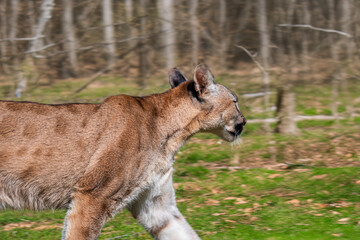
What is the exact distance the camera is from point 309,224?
825cm

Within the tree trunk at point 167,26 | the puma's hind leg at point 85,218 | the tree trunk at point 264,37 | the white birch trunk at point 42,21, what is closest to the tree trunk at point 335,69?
the tree trunk at point 264,37

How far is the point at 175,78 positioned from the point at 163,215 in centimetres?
166

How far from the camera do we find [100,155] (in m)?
6.03

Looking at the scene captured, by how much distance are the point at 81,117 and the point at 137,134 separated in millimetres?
614

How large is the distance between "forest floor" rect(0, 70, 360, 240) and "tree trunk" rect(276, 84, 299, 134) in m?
0.29

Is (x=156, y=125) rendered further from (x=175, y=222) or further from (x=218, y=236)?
(x=218, y=236)

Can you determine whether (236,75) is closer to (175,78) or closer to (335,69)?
(335,69)

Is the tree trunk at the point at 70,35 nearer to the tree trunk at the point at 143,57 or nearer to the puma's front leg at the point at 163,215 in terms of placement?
the tree trunk at the point at 143,57

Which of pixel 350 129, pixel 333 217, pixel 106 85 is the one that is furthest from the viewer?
pixel 106 85

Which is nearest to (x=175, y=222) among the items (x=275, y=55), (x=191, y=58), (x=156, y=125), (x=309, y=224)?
(x=156, y=125)

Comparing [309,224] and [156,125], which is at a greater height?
[156,125]

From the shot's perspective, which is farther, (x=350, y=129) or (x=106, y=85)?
(x=106, y=85)

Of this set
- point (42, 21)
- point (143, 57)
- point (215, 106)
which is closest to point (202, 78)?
point (215, 106)

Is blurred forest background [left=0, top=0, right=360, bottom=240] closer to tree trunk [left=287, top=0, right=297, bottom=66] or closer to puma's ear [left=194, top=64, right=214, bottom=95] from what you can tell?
tree trunk [left=287, top=0, right=297, bottom=66]
